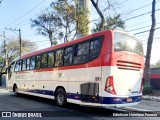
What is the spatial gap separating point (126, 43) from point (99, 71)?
5.54 ft

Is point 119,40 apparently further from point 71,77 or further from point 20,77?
point 20,77

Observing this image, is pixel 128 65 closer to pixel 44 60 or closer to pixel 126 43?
pixel 126 43

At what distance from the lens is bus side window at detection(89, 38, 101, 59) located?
10.2m

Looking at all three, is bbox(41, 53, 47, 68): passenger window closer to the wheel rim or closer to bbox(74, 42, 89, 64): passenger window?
the wheel rim

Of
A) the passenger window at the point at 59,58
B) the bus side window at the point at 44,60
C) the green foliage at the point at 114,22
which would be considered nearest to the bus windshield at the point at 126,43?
the passenger window at the point at 59,58

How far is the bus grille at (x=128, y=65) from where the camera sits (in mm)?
9850

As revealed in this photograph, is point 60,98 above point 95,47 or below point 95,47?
below

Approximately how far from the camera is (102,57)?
9.81m

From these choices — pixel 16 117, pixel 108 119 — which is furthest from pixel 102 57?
pixel 16 117

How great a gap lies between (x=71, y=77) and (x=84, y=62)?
4.02 feet

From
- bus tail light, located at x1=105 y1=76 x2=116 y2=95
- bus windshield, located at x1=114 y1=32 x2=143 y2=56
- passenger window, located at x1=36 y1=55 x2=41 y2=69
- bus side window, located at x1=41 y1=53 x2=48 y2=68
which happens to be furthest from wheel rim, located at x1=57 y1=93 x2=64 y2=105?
bus windshield, located at x1=114 y1=32 x2=143 y2=56

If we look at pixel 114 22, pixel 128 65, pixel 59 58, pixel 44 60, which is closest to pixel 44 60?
pixel 44 60

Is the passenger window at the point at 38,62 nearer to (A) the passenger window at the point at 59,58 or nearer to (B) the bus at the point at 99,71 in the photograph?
(B) the bus at the point at 99,71

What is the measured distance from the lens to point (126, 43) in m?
10.4
